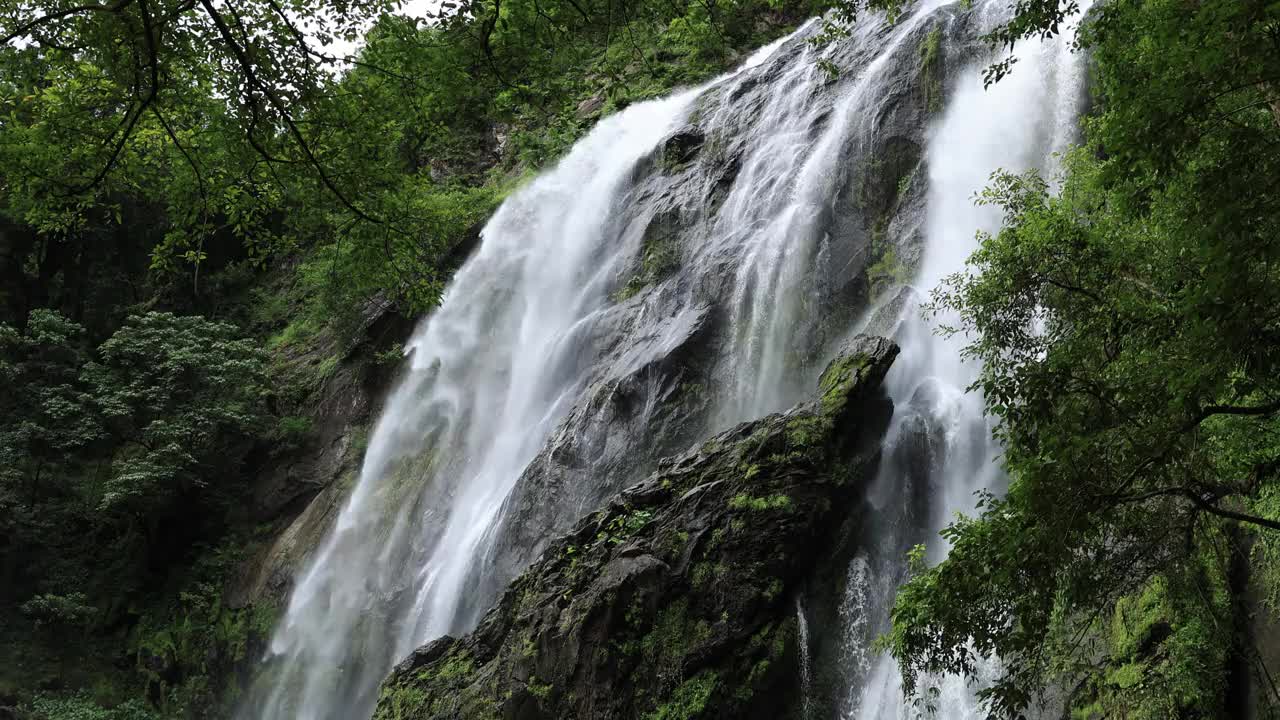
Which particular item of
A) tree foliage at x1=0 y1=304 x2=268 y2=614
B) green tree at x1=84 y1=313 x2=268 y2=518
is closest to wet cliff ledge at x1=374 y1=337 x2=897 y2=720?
green tree at x1=84 y1=313 x2=268 y2=518

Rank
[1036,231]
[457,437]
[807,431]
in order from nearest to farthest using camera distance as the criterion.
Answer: [1036,231] → [807,431] → [457,437]

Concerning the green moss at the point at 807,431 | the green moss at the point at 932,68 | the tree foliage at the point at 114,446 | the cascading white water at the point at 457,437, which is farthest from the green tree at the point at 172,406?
the green moss at the point at 932,68

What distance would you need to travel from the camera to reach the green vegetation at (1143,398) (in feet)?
11.4

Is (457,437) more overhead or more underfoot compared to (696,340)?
more underfoot

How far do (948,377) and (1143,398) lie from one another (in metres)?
5.99

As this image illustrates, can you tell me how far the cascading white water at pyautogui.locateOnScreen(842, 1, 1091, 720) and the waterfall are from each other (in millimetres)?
26

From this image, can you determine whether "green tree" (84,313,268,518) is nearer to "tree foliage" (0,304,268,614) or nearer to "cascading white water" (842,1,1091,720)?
"tree foliage" (0,304,268,614)

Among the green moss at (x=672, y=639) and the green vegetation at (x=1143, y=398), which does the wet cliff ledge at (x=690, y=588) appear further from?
the green vegetation at (x=1143, y=398)

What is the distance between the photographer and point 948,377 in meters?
9.91

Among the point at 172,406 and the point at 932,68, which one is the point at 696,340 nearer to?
the point at 932,68

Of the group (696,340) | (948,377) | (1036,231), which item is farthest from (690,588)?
(1036,231)

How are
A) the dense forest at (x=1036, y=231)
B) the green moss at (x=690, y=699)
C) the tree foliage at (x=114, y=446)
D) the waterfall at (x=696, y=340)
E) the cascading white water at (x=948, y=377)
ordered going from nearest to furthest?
the dense forest at (x=1036, y=231)
the green moss at (x=690, y=699)
the cascading white water at (x=948, y=377)
the waterfall at (x=696, y=340)
the tree foliage at (x=114, y=446)

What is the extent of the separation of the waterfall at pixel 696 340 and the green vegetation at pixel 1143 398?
2.59 m

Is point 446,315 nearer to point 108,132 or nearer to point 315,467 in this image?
point 315,467
